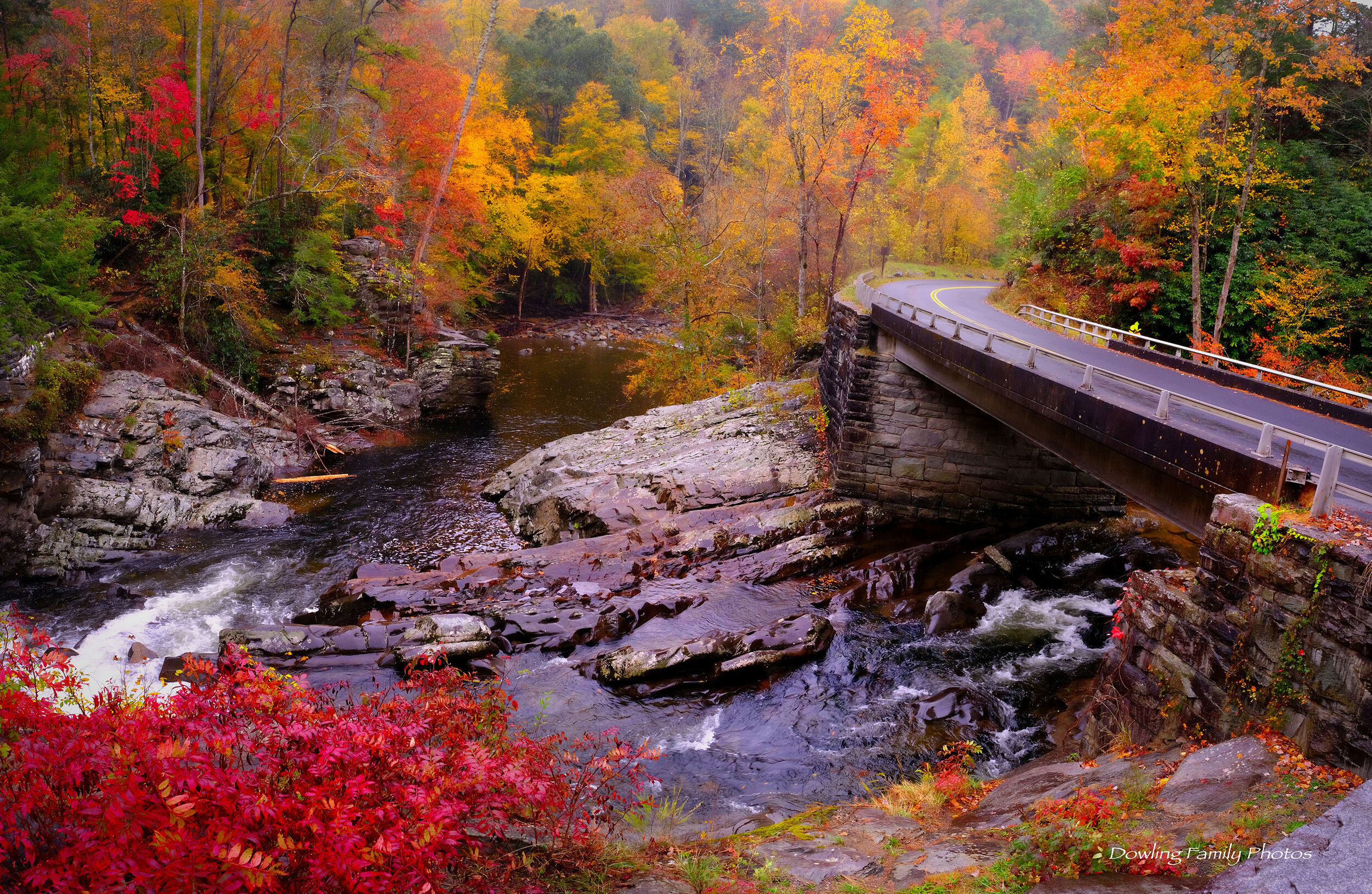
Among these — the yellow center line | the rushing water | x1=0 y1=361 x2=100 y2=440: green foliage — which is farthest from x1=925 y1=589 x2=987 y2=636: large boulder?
x1=0 y1=361 x2=100 y2=440: green foliage

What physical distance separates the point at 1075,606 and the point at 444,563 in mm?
12822

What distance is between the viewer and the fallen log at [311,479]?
20.6 m

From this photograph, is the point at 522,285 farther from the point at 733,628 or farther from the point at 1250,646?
the point at 1250,646

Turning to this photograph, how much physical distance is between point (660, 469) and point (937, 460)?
22.6 feet

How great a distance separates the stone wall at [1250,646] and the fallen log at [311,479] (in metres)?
20.1

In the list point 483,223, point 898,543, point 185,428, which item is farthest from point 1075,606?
point 483,223

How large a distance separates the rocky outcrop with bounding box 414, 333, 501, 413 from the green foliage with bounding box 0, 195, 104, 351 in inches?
452

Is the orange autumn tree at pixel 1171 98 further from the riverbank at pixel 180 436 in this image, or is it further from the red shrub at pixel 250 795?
the riverbank at pixel 180 436

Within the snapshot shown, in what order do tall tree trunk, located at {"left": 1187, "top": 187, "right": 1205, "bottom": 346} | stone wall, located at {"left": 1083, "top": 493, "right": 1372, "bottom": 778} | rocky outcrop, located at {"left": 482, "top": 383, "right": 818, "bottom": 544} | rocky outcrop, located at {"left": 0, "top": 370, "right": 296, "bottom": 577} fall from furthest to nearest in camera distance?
tall tree trunk, located at {"left": 1187, "top": 187, "right": 1205, "bottom": 346} < rocky outcrop, located at {"left": 482, "top": 383, "right": 818, "bottom": 544} < rocky outcrop, located at {"left": 0, "top": 370, "right": 296, "bottom": 577} < stone wall, located at {"left": 1083, "top": 493, "right": 1372, "bottom": 778}

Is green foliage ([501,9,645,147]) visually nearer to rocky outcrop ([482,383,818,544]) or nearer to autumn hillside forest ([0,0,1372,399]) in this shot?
autumn hillside forest ([0,0,1372,399])

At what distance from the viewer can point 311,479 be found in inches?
820

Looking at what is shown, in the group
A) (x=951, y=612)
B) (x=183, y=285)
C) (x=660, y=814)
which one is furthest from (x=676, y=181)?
(x=660, y=814)

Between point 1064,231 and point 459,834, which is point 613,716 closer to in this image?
point 459,834

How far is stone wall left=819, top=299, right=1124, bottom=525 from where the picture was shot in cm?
1684
